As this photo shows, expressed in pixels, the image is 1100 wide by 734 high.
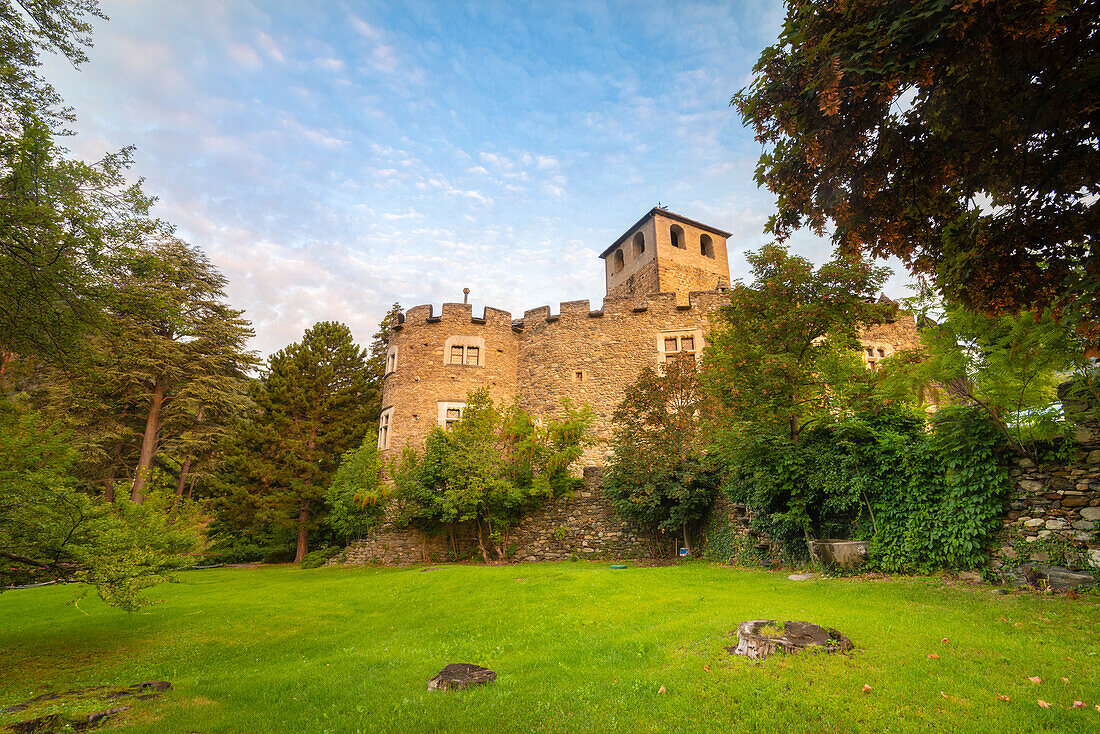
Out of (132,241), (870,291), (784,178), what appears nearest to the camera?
(784,178)

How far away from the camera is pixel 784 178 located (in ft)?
14.5

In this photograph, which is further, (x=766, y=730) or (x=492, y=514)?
(x=492, y=514)

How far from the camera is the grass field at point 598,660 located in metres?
3.73

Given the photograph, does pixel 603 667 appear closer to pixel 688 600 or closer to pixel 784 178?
pixel 688 600

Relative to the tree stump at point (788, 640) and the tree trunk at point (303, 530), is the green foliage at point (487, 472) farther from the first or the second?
the tree stump at point (788, 640)

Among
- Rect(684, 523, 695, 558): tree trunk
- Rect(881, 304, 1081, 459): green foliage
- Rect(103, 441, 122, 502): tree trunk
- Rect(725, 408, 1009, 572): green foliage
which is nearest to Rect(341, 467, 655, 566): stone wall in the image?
Rect(684, 523, 695, 558): tree trunk

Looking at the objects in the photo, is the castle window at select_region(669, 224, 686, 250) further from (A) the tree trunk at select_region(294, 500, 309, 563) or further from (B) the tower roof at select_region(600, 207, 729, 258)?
(A) the tree trunk at select_region(294, 500, 309, 563)

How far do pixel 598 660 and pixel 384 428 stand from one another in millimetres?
17281

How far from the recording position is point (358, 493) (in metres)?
17.6

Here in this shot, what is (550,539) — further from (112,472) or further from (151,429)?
(112,472)

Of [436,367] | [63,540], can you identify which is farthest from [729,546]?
[436,367]

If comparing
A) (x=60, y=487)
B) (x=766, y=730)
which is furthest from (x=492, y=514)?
(x=766, y=730)

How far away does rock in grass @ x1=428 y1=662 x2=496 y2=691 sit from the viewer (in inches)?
181

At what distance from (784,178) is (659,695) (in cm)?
459
